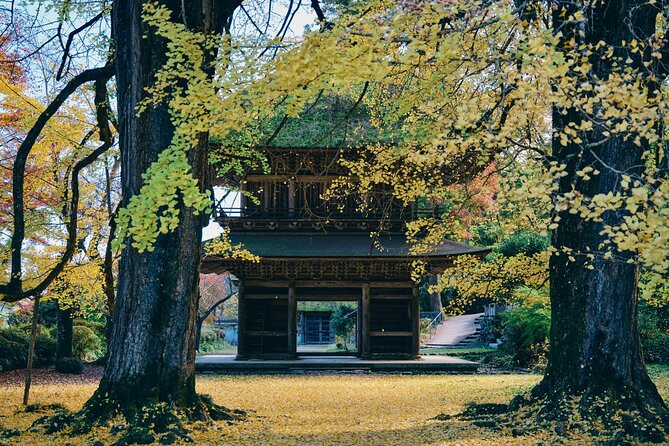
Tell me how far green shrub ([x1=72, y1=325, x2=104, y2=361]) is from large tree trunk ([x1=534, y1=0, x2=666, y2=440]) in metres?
18.0

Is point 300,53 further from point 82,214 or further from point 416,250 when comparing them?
point 82,214

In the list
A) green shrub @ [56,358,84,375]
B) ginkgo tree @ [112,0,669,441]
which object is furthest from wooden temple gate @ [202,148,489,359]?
ginkgo tree @ [112,0,669,441]

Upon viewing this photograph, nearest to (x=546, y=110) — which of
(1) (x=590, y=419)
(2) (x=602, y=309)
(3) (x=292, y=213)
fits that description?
(2) (x=602, y=309)

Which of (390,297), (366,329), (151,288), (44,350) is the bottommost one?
(44,350)

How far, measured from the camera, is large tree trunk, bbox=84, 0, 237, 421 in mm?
6828

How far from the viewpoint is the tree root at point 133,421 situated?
625cm

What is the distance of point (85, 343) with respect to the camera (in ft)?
69.8

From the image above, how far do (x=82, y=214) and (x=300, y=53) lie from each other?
41.7ft

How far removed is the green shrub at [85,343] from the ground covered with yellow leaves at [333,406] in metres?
4.33

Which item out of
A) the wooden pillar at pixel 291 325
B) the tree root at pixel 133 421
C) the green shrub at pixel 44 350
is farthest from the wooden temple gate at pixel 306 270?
the tree root at pixel 133 421

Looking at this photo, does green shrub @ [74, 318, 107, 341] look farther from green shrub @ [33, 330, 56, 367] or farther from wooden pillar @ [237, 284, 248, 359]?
wooden pillar @ [237, 284, 248, 359]

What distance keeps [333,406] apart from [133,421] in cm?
437

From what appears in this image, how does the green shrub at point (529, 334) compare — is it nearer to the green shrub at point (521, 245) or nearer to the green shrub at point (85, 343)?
the green shrub at point (521, 245)

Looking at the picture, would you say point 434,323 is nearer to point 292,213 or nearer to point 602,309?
point 292,213
